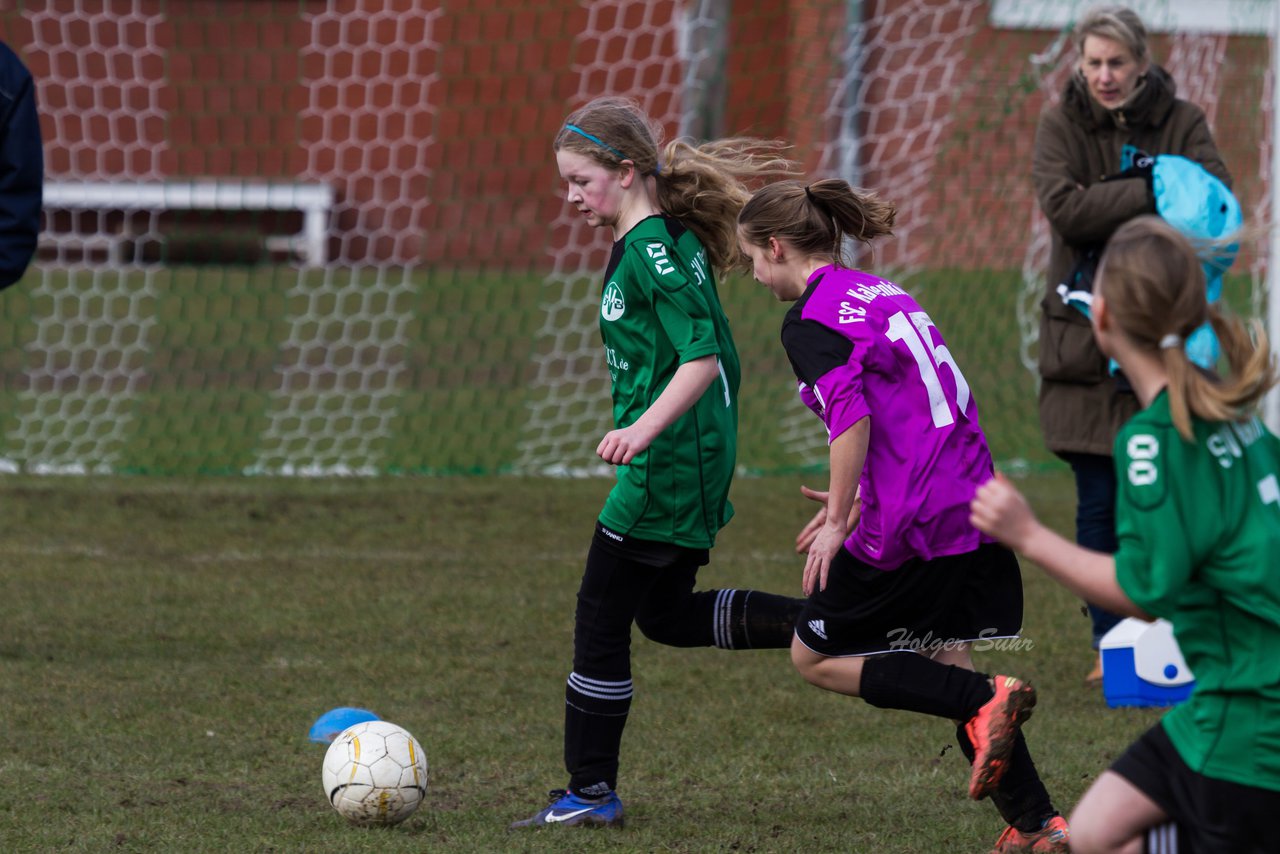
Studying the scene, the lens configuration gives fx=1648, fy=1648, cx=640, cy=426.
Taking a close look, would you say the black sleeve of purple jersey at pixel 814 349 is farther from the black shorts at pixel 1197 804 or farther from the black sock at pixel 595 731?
the black shorts at pixel 1197 804

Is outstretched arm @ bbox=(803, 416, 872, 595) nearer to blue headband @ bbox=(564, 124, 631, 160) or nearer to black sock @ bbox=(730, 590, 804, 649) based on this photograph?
black sock @ bbox=(730, 590, 804, 649)

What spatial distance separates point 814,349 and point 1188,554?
3.83 feet

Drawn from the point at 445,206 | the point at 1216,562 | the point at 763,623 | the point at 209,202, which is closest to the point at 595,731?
the point at 763,623

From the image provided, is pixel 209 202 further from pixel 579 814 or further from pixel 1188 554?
pixel 1188 554

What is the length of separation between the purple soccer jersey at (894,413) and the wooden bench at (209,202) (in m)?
9.70

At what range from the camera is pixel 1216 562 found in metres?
2.38

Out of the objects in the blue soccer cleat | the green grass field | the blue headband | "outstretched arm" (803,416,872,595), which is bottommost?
the green grass field

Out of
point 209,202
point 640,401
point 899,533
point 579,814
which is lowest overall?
point 579,814

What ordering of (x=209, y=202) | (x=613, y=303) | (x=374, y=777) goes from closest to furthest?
(x=374, y=777) → (x=613, y=303) → (x=209, y=202)

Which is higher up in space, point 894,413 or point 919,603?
point 894,413

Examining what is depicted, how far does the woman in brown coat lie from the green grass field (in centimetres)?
70

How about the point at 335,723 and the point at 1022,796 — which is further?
the point at 335,723

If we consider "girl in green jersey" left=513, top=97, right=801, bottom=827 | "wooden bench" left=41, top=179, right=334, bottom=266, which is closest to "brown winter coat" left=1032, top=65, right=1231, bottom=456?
"girl in green jersey" left=513, top=97, right=801, bottom=827

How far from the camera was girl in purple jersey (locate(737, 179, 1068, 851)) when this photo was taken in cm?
333
